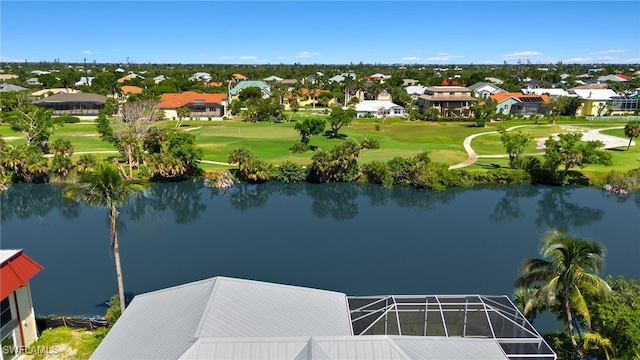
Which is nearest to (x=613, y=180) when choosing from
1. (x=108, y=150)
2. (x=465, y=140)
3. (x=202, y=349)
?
(x=465, y=140)

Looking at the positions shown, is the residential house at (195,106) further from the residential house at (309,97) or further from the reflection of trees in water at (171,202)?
the reflection of trees in water at (171,202)

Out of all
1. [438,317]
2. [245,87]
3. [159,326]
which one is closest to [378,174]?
[438,317]

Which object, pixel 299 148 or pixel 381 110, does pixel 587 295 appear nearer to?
pixel 299 148

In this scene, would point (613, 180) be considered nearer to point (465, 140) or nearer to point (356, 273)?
point (465, 140)

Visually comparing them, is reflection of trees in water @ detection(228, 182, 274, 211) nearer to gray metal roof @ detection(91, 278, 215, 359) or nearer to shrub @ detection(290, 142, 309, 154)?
shrub @ detection(290, 142, 309, 154)

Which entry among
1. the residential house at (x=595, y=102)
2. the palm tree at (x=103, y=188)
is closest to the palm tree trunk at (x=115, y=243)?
the palm tree at (x=103, y=188)

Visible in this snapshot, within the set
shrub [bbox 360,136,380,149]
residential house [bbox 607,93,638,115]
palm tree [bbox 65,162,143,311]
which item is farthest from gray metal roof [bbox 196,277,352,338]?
residential house [bbox 607,93,638,115]
